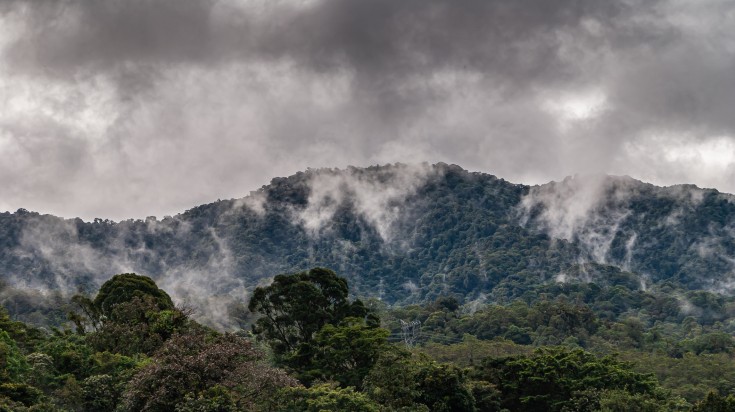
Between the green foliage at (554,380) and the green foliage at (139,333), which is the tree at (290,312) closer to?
the green foliage at (554,380)

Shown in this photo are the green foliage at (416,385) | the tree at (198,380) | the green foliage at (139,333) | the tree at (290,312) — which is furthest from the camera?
the tree at (290,312)

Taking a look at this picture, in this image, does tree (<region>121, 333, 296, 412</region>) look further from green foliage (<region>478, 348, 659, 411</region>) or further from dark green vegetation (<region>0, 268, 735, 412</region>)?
green foliage (<region>478, 348, 659, 411</region>)

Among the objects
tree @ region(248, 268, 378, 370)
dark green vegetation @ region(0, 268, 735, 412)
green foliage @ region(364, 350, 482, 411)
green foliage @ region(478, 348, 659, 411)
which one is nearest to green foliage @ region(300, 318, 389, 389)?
dark green vegetation @ region(0, 268, 735, 412)

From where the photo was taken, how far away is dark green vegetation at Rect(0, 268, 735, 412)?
38656 millimetres

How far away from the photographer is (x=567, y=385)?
208 ft

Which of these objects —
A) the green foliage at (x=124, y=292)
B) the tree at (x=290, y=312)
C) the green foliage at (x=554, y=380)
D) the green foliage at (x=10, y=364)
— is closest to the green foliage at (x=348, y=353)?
the tree at (x=290, y=312)

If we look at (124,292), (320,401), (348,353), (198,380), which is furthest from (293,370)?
(198,380)

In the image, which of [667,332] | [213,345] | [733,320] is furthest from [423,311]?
[213,345]

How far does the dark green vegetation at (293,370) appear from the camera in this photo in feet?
127

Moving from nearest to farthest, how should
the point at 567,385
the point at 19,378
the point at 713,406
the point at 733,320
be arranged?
the point at 19,378, the point at 713,406, the point at 567,385, the point at 733,320

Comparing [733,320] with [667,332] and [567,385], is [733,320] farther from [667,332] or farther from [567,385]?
[567,385]

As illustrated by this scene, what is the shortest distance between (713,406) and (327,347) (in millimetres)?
28280

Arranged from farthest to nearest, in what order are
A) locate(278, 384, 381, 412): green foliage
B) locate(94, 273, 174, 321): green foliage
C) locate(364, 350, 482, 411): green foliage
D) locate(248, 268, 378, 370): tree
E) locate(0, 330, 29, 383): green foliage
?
1. locate(248, 268, 378, 370): tree
2. locate(94, 273, 174, 321): green foliage
3. locate(364, 350, 482, 411): green foliage
4. locate(278, 384, 381, 412): green foliage
5. locate(0, 330, 29, 383): green foliage

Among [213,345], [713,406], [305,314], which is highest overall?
[305,314]
